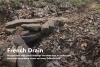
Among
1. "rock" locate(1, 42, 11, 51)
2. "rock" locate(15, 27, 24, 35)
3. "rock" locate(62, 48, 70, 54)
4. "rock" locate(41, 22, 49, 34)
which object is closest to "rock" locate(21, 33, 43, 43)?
"rock" locate(41, 22, 49, 34)

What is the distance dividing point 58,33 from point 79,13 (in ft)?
9.92

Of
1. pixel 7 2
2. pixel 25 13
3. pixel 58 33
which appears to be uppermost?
pixel 7 2

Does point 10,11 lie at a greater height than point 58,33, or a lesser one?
greater

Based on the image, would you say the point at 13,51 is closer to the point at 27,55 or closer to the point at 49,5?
the point at 27,55

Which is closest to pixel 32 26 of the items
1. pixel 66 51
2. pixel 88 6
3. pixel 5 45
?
pixel 5 45

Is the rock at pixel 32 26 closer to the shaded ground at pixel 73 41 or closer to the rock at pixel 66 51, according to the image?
the shaded ground at pixel 73 41

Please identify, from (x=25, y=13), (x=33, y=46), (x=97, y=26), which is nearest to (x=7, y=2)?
(x=25, y=13)

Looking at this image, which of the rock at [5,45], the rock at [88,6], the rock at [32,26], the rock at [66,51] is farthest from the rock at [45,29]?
the rock at [88,6]

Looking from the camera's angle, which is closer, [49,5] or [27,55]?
[27,55]

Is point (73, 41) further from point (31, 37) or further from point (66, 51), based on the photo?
point (31, 37)

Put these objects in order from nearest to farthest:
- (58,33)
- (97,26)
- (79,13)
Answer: (58,33) → (97,26) → (79,13)

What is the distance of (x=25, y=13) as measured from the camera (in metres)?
7.61

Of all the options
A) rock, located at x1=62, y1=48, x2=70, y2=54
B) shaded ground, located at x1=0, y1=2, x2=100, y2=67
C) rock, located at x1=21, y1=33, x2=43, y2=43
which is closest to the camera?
shaded ground, located at x1=0, y1=2, x2=100, y2=67

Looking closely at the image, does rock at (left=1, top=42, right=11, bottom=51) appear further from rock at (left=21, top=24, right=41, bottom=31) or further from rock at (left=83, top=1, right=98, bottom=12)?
rock at (left=83, top=1, right=98, bottom=12)
